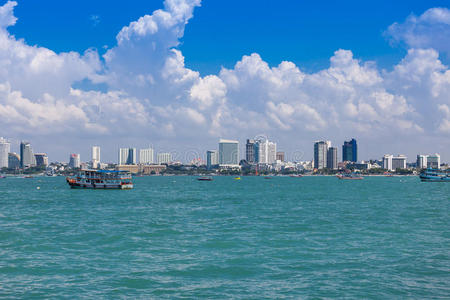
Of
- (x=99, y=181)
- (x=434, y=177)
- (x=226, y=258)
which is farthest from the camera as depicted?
(x=434, y=177)

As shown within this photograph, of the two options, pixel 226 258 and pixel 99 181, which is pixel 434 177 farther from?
pixel 226 258

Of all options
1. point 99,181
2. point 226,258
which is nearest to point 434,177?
point 99,181

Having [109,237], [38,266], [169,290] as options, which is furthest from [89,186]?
[169,290]

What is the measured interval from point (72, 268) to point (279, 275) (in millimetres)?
10374

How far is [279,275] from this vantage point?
21812 millimetres

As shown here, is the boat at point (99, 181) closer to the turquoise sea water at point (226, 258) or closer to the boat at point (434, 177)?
the turquoise sea water at point (226, 258)

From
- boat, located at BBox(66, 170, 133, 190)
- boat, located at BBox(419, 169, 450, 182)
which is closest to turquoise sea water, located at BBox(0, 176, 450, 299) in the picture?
boat, located at BBox(66, 170, 133, 190)

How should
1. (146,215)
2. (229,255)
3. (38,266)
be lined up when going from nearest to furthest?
(38,266), (229,255), (146,215)

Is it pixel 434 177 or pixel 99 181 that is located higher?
pixel 99 181

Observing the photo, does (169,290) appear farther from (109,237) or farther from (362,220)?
(362,220)

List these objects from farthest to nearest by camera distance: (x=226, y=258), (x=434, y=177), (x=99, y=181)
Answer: (x=434, y=177) < (x=99, y=181) < (x=226, y=258)

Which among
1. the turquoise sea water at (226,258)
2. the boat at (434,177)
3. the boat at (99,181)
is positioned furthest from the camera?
the boat at (434,177)

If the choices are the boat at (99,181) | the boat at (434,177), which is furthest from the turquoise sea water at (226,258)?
the boat at (434,177)

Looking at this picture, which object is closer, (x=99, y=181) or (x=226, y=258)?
(x=226, y=258)
